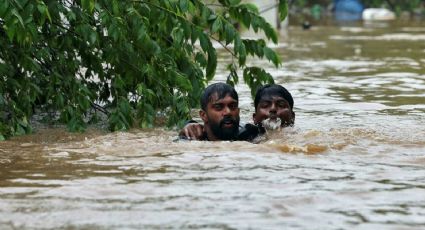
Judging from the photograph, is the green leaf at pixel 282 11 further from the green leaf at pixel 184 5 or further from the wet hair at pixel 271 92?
the green leaf at pixel 184 5

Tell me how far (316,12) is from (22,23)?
49.1 m

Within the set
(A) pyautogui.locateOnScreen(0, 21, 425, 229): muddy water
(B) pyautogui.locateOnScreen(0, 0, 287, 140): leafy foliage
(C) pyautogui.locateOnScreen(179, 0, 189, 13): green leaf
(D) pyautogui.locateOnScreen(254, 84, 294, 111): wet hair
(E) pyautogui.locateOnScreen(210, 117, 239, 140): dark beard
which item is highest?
(C) pyautogui.locateOnScreen(179, 0, 189, 13): green leaf

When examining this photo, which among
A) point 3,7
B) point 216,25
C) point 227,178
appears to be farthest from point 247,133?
point 3,7

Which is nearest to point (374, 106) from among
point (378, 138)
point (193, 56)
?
point (193, 56)

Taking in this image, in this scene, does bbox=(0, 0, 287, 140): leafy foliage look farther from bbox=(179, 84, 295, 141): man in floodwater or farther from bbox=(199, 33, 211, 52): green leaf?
bbox=(179, 84, 295, 141): man in floodwater

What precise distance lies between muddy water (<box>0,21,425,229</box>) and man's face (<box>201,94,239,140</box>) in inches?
12.4

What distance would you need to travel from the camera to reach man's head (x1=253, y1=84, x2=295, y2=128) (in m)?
8.87

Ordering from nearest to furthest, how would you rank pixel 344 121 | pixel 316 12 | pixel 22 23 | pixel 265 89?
pixel 22 23, pixel 265 89, pixel 344 121, pixel 316 12

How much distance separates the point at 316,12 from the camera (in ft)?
182

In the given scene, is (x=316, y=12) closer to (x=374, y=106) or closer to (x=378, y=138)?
(x=374, y=106)

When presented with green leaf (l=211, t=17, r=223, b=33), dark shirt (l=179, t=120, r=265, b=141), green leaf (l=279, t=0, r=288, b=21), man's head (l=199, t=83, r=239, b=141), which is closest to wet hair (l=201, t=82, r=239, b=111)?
man's head (l=199, t=83, r=239, b=141)

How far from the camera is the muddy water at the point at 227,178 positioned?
203 inches

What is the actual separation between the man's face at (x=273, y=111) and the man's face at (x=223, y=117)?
532 mm

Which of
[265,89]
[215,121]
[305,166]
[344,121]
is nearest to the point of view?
[305,166]
